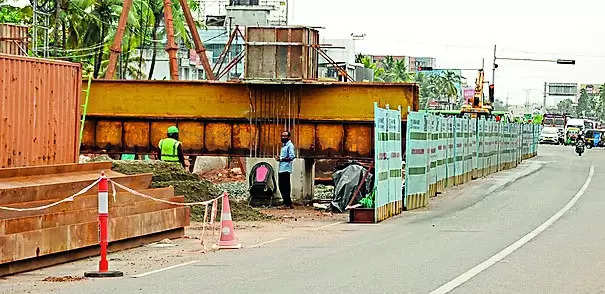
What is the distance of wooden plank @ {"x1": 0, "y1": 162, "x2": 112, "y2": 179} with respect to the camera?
14977 millimetres

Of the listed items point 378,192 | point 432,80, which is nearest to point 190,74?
point 378,192

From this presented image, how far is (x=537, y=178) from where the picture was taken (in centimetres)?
4178

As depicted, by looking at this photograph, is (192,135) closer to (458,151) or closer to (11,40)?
(11,40)

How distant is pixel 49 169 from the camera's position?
1606 centimetres

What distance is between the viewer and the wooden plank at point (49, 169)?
1498 cm

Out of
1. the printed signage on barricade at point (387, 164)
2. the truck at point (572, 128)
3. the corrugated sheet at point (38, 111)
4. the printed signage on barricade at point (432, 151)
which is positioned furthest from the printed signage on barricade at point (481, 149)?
the truck at point (572, 128)

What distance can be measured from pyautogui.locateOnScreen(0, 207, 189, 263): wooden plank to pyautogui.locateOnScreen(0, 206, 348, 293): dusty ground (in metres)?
0.25

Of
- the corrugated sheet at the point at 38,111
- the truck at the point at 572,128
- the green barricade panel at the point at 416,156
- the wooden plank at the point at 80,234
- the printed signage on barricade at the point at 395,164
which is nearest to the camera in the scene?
the wooden plank at the point at 80,234

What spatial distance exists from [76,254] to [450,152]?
20899 millimetres

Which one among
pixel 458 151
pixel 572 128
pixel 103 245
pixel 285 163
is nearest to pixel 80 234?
pixel 103 245

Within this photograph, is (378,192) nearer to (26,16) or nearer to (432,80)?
(26,16)

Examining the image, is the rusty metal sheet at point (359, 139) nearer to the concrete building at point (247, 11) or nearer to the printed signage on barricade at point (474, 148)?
the printed signage on barricade at point (474, 148)

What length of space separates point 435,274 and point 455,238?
5178 millimetres

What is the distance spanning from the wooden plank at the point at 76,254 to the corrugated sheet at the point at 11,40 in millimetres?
10088
